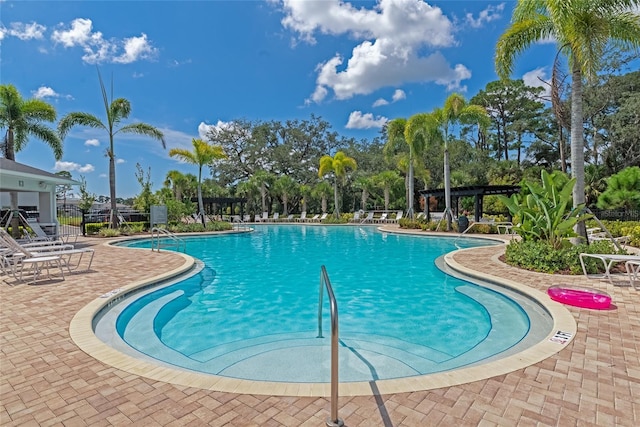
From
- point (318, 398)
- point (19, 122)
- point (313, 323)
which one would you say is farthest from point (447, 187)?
point (19, 122)

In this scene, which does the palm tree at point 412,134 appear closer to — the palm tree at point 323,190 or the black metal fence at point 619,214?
the black metal fence at point 619,214

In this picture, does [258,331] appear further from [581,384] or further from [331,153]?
[331,153]

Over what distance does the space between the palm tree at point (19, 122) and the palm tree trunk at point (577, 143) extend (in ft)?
61.4

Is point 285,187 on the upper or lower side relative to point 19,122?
lower

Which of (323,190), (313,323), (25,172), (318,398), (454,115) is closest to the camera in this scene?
(318,398)

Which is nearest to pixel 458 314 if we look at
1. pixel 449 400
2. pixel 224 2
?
pixel 449 400

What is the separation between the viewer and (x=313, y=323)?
19.0 ft

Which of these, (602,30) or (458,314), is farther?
(602,30)

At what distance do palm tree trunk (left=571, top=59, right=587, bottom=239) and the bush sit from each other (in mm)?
1026

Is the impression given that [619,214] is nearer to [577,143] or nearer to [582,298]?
[577,143]

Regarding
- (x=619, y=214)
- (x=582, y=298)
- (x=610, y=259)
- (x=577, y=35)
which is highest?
(x=577, y=35)

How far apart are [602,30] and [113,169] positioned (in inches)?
839

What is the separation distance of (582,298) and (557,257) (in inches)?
117

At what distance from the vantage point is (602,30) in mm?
8164
